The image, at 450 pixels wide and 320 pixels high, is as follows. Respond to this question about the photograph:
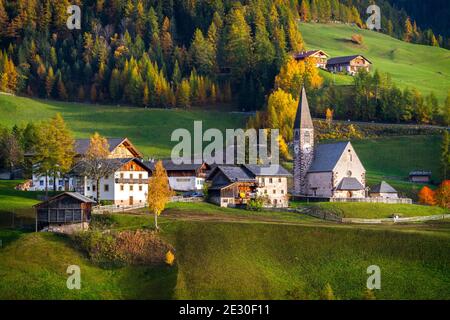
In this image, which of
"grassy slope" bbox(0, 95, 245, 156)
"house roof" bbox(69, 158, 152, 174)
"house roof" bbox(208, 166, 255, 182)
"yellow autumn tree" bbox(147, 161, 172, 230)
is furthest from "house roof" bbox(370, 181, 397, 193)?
"grassy slope" bbox(0, 95, 245, 156)

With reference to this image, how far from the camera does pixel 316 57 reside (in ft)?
600

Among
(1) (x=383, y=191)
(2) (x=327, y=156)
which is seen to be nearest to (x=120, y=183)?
(2) (x=327, y=156)

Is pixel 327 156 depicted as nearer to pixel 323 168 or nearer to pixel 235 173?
pixel 323 168

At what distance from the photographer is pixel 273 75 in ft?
575

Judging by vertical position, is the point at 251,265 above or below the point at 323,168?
below

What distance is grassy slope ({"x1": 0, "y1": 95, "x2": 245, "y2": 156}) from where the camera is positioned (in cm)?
15562

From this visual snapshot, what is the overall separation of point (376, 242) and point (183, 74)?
365ft

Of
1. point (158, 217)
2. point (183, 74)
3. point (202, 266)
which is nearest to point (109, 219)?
point (158, 217)

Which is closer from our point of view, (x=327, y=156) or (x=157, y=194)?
(x=157, y=194)

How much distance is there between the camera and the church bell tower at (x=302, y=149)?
123 meters

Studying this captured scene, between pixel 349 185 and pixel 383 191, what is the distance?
5.55m
